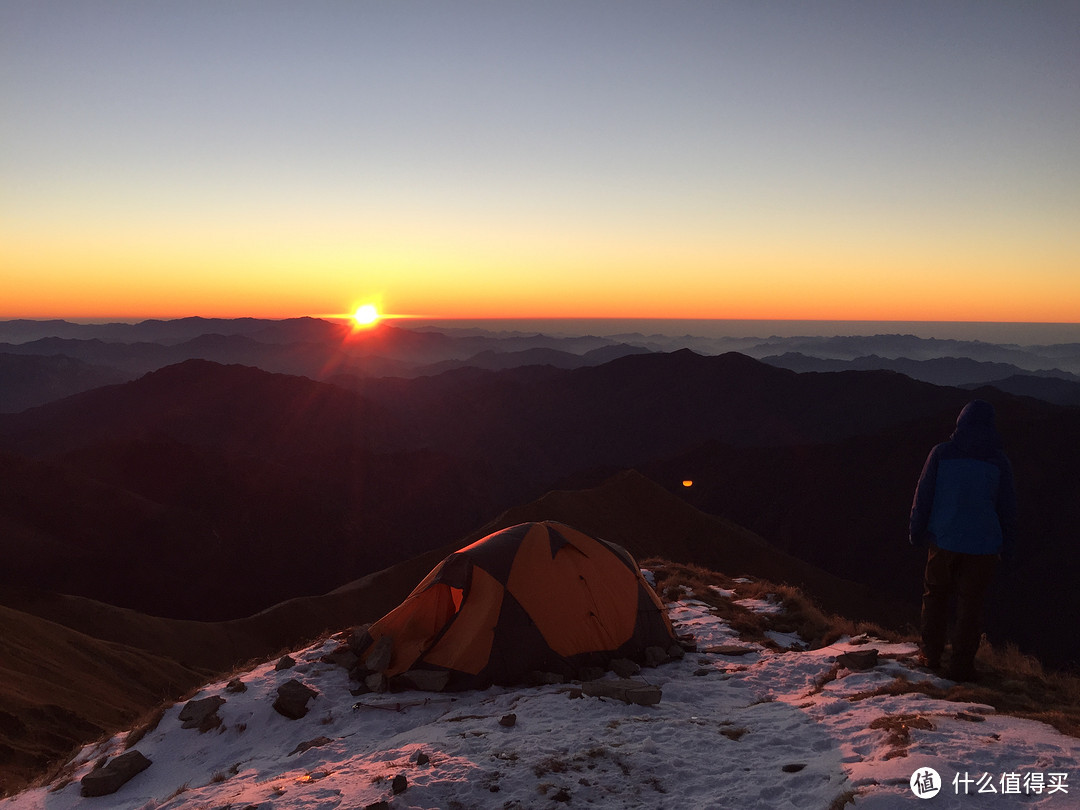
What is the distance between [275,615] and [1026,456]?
62.0 metres

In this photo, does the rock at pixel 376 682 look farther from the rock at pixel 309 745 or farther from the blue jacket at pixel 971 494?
the blue jacket at pixel 971 494

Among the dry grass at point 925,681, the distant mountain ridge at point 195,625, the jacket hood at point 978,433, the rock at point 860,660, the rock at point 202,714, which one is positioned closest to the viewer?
the dry grass at point 925,681

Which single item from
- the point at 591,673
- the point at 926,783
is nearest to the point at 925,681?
the point at 926,783

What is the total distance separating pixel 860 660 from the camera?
748 centimetres

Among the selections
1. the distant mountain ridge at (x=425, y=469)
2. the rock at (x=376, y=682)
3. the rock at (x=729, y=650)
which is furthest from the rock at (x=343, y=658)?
the distant mountain ridge at (x=425, y=469)

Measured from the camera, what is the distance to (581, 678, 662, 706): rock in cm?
716

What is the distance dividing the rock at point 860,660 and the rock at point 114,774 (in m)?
8.74

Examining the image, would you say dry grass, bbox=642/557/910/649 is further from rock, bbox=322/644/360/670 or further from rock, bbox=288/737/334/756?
rock, bbox=288/737/334/756

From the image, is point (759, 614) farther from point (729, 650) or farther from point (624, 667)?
point (624, 667)

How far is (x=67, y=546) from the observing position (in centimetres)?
4141

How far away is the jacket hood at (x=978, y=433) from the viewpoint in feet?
21.2

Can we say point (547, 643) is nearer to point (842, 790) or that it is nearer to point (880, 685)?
point (880, 685)

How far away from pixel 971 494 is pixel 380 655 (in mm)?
7842

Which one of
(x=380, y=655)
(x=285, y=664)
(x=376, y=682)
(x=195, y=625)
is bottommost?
(x=195, y=625)
